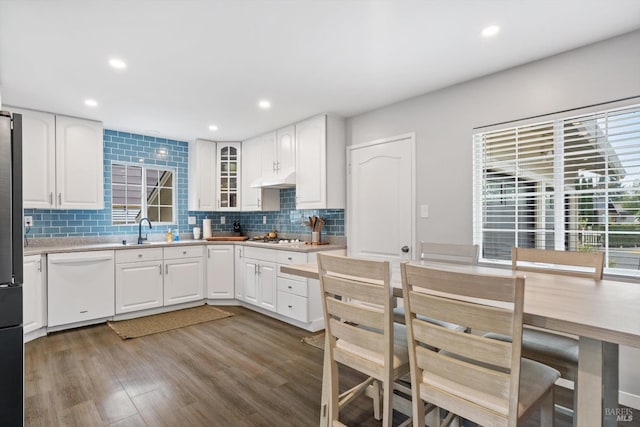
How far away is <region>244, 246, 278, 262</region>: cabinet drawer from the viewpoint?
13.2 ft

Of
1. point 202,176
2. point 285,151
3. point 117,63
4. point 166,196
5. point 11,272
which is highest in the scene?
point 117,63

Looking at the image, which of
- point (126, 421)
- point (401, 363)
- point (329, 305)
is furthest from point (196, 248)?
point (401, 363)

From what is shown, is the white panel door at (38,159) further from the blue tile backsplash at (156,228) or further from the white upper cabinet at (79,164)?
the blue tile backsplash at (156,228)

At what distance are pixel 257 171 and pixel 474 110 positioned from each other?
2.94 meters

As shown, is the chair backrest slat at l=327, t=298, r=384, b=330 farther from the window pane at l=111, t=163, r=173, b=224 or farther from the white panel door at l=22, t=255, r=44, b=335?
the window pane at l=111, t=163, r=173, b=224

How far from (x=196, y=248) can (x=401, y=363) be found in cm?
362

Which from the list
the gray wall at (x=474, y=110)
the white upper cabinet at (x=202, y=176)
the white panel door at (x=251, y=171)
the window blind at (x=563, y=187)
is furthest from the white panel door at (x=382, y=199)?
the white upper cabinet at (x=202, y=176)

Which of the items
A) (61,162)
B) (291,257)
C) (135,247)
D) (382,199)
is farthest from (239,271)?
(61,162)

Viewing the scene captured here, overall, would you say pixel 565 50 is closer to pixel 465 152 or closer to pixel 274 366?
pixel 465 152

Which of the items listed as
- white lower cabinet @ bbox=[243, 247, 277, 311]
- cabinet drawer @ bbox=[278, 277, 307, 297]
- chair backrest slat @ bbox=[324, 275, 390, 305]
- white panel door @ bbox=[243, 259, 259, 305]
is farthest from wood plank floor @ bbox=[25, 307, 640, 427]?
chair backrest slat @ bbox=[324, 275, 390, 305]

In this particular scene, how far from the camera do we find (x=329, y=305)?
169 centimetres

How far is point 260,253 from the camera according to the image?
167 inches

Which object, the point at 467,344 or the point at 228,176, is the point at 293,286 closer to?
the point at 228,176

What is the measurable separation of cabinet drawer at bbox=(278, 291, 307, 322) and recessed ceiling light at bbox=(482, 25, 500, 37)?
9.17ft
